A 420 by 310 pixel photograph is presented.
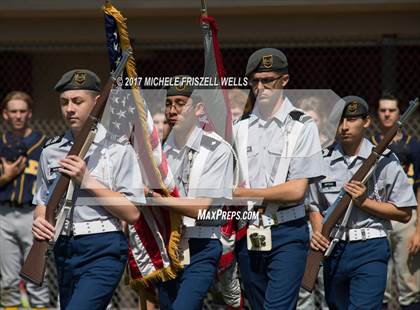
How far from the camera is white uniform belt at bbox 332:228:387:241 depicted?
730cm

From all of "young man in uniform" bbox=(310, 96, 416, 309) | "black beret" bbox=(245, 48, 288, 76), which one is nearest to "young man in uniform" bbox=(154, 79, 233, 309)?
"black beret" bbox=(245, 48, 288, 76)

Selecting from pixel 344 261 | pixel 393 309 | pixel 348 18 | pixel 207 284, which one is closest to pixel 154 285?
pixel 207 284

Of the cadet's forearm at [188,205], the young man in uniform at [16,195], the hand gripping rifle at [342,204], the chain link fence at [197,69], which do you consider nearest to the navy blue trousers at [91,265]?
the cadet's forearm at [188,205]

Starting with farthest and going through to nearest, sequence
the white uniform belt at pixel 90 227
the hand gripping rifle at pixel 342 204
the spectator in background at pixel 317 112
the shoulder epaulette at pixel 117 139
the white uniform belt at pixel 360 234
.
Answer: the spectator in background at pixel 317 112 → the white uniform belt at pixel 360 234 → the hand gripping rifle at pixel 342 204 → the shoulder epaulette at pixel 117 139 → the white uniform belt at pixel 90 227

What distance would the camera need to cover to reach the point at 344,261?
24.0 feet

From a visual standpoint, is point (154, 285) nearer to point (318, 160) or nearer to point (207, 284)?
point (207, 284)

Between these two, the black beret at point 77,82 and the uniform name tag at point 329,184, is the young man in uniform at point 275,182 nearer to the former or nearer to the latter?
the uniform name tag at point 329,184

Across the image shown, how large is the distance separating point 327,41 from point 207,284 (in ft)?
13.3

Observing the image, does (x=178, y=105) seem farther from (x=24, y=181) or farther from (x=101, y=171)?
(x=24, y=181)

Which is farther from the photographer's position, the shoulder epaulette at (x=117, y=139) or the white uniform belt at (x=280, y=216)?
the white uniform belt at (x=280, y=216)

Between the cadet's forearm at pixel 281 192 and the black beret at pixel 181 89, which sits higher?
the black beret at pixel 181 89

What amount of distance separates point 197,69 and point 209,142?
4264 mm

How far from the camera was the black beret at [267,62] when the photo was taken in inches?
273

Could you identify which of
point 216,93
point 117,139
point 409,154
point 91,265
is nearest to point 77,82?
point 117,139
